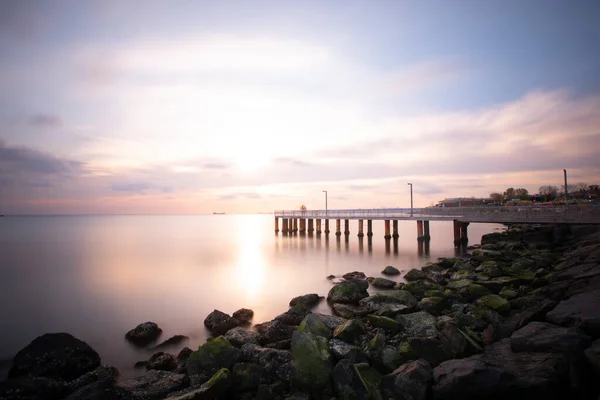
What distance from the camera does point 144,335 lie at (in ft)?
36.1

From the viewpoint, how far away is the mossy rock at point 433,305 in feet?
32.0

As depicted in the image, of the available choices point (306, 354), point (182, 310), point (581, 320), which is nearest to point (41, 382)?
point (306, 354)

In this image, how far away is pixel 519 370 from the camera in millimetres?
5074

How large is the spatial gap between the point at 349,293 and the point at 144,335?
24.1 feet

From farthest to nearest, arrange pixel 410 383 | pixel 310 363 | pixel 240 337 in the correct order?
pixel 240 337 → pixel 310 363 → pixel 410 383

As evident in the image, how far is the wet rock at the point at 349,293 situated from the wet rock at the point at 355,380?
6.28 metres

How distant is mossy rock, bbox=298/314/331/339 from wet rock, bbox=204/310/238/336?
3.96 meters

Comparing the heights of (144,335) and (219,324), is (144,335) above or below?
below

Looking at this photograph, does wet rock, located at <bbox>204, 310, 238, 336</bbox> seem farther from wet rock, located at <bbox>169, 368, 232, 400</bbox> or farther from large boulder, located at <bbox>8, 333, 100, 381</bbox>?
wet rock, located at <bbox>169, 368, 232, 400</bbox>

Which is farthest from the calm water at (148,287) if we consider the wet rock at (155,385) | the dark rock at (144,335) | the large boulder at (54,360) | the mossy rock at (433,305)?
the mossy rock at (433,305)

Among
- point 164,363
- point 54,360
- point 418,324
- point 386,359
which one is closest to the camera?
point 386,359

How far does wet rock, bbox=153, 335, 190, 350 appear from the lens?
1027 centimetres

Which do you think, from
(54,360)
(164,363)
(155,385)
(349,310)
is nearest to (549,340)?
(349,310)

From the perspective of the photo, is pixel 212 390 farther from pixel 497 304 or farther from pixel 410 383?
pixel 497 304
